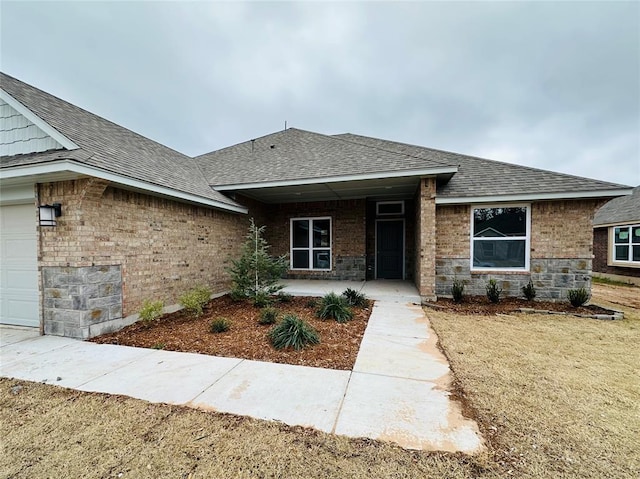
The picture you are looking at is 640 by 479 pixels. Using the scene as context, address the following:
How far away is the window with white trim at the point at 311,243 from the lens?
400 inches

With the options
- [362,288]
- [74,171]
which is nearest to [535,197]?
[362,288]

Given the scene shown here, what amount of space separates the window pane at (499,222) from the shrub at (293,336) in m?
5.81

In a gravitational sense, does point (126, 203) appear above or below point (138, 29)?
below

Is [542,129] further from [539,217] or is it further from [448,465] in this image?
[448,465]

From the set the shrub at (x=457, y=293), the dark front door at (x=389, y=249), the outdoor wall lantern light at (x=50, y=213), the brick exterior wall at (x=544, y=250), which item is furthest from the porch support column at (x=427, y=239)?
the outdoor wall lantern light at (x=50, y=213)

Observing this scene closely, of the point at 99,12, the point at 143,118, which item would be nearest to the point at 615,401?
the point at 99,12

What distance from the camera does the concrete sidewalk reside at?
2.33m

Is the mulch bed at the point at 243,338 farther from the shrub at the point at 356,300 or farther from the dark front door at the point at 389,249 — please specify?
the dark front door at the point at 389,249

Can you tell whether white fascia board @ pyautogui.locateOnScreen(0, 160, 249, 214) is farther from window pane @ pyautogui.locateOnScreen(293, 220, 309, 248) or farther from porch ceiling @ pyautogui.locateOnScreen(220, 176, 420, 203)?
window pane @ pyautogui.locateOnScreen(293, 220, 309, 248)

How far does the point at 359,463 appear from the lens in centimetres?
191

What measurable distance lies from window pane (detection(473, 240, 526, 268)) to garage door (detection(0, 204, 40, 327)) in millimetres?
10087

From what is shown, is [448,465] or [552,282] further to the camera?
[552,282]

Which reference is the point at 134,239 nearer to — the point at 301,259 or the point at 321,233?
the point at 301,259

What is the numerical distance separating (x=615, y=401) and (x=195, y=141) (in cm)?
2427
